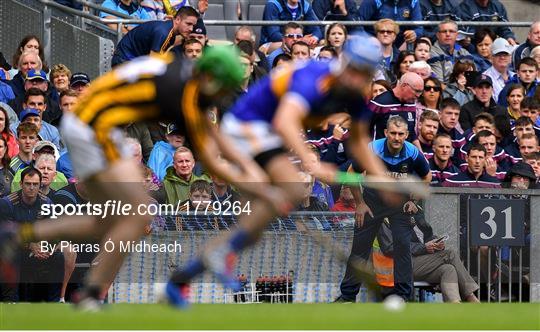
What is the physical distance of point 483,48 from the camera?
65.5 feet

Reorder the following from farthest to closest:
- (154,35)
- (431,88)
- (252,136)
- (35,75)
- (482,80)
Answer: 1. (482,80)
2. (431,88)
3. (154,35)
4. (35,75)
5. (252,136)

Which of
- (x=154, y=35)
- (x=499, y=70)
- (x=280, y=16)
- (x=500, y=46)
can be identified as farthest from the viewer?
(x=280, y=16)

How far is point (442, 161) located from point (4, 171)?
4.74 m

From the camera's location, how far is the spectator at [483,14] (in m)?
20.6

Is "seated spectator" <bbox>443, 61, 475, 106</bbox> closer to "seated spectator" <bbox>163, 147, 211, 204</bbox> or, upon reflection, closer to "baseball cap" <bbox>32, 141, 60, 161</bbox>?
"seated spectator" <bbox>163, 147, 211, 204</bbox>

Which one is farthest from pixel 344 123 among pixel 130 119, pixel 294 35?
pixel 130 119

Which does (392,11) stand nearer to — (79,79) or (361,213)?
(79,79)

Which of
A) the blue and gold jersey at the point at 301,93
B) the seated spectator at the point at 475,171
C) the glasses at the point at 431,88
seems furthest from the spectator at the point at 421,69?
the blue and gold jersey at the point at 301,93

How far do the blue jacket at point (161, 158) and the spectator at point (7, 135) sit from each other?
1.46m

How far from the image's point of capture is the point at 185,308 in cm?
1112

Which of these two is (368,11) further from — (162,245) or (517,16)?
(162,245)

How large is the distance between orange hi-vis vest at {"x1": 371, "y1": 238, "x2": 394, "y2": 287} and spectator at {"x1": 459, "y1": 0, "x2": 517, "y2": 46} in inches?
260

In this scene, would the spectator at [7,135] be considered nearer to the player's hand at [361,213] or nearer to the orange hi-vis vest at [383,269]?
the player's hand at [361,213]

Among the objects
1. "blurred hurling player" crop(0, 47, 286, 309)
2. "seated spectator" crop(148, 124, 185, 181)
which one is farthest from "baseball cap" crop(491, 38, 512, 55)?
"blurred hurling player" crop(0, 47, 286, 309)
